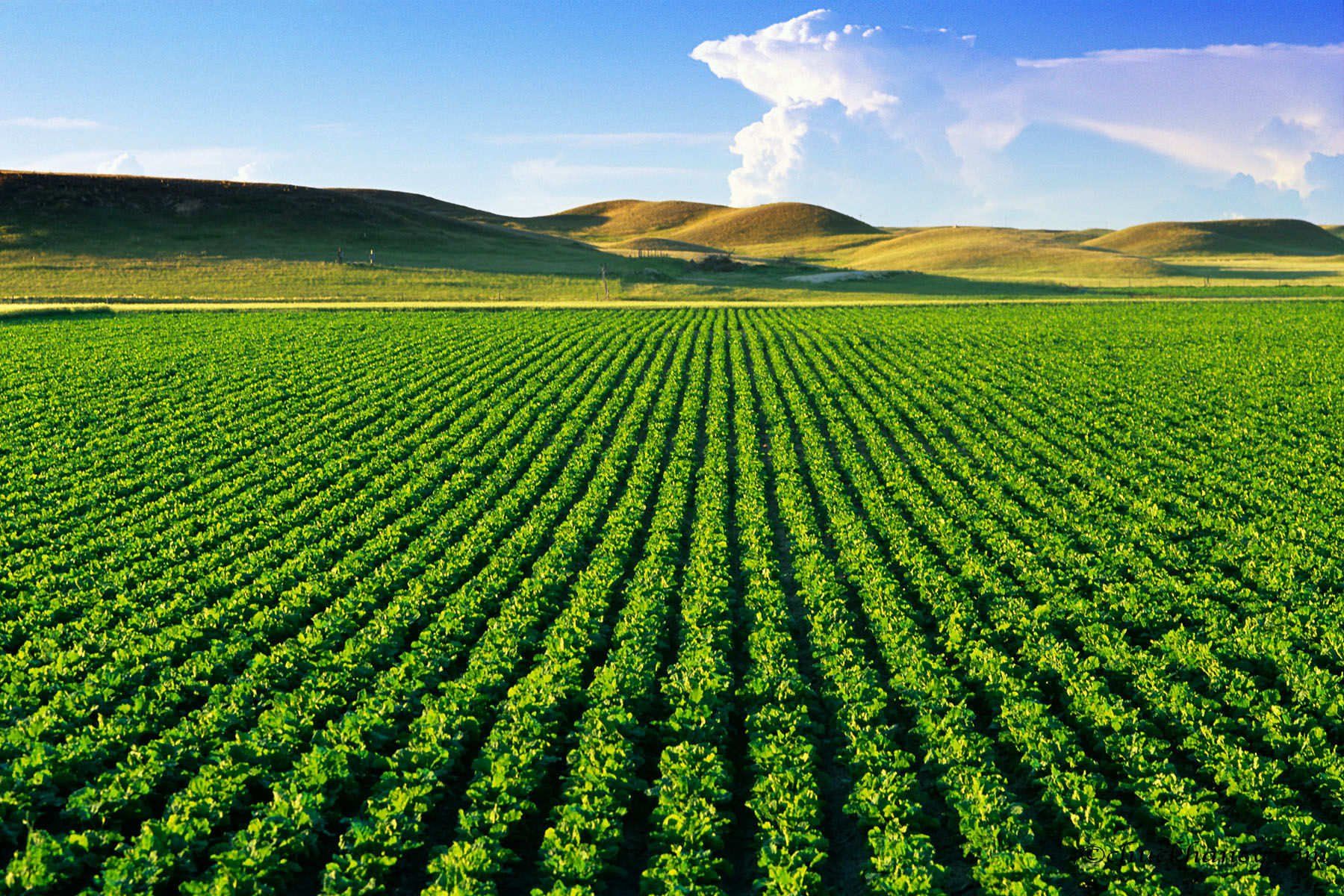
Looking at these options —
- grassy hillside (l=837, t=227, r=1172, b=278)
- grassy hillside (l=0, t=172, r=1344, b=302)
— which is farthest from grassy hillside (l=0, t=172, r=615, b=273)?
grassy hillside (l=837, t=227, r=1172, b=278)

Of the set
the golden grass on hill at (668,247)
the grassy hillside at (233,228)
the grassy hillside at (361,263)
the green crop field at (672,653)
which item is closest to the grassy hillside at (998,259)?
the grassy hillside at (361,263)

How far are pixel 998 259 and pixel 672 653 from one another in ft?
468

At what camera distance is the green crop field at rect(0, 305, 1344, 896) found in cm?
767

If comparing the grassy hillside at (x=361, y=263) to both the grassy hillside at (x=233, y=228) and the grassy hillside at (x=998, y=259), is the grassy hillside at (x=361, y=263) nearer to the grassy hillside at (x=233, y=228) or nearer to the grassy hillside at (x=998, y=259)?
the grassy hillside at (x=233, y=228)

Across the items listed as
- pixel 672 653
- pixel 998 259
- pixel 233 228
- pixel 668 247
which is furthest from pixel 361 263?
pixel 672 653

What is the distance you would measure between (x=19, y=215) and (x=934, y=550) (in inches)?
4959

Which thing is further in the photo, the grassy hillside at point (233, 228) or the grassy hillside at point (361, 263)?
the grassy hillside at point (233, 228)

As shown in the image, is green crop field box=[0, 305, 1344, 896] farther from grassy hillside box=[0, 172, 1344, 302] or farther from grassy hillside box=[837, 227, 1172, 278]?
grassy hillside box=[837, 227, 1172, 278]

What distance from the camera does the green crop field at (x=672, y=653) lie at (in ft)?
25.2

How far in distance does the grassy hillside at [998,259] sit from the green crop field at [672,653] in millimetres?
105359

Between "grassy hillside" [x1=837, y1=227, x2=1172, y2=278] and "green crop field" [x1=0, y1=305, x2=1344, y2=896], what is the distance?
105m

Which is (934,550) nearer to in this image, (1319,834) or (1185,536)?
(1185,536)

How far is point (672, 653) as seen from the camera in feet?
38.0

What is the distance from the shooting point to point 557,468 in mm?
21172
